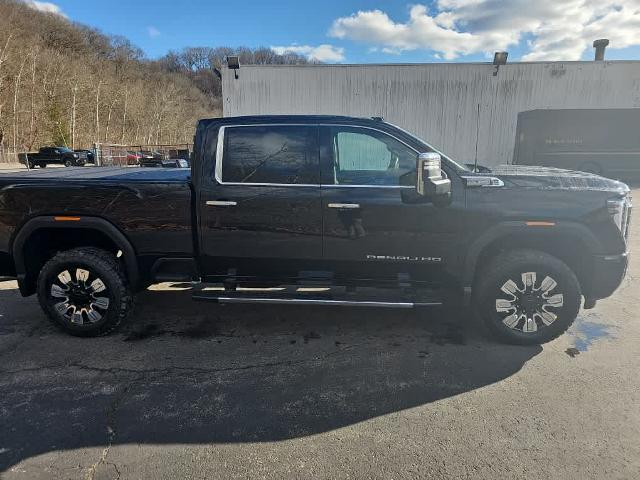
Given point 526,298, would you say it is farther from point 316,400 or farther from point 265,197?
point 265,197

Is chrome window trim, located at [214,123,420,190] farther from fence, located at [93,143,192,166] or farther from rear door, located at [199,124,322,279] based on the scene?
fence, located at [93,143,192,166]

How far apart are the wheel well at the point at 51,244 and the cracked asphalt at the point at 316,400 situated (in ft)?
2.16

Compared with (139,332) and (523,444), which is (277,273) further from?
(523,444)

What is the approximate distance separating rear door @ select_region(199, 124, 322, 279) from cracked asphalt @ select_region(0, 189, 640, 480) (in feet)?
3.00

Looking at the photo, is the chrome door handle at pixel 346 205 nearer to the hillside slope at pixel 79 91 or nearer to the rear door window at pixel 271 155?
the rear door window at pixel 271 155

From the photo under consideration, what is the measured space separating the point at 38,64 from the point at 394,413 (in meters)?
62.2

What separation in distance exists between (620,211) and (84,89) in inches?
2506

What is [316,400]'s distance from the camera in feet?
9.62

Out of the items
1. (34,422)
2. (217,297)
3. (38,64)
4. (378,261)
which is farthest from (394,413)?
(38,64)

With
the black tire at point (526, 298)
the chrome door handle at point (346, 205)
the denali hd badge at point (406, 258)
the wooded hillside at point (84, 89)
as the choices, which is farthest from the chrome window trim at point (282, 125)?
the wooded hillside at point (84, 89)

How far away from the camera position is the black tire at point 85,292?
3801 mm

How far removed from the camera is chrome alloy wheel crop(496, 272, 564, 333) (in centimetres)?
361

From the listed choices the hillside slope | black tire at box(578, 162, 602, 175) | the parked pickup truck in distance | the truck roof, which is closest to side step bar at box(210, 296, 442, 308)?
the truck roof

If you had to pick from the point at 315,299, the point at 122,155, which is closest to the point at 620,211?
the point at 315,299
